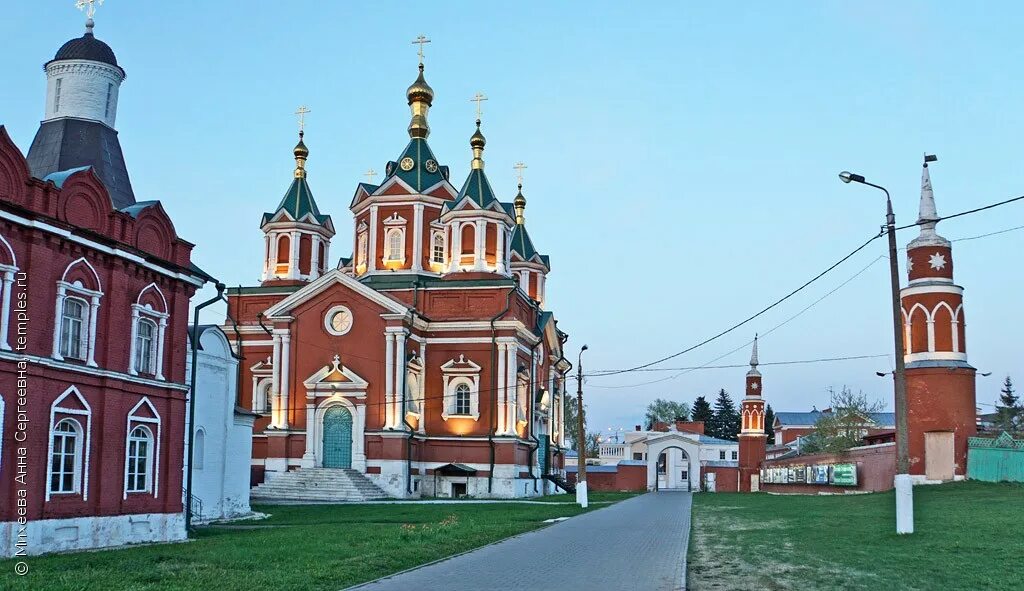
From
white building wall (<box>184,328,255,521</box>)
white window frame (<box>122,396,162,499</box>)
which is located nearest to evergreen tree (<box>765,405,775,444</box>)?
white building wall (<box>184,328,255,521</box>)

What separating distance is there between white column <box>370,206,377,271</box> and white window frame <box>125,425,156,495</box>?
25.9 meters

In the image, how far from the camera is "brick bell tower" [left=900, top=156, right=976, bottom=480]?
115 ft

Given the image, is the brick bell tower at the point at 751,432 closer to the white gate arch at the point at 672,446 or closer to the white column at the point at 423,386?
the white gate arch at the point at 672,446

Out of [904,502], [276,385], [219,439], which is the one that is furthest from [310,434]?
[904,502]

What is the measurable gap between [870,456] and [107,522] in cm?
3417

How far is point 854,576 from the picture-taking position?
513 inches

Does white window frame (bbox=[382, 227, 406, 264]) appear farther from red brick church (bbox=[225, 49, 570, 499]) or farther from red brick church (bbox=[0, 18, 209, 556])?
red brick church (bbox=[0, 18, 209, 556])

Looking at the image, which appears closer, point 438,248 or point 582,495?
point 582,495

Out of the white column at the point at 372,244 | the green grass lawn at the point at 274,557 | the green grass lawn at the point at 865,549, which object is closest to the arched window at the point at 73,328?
the green grass lawn at the point at 274,557

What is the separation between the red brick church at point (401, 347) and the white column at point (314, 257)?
9cm

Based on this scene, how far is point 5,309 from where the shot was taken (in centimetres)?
1563

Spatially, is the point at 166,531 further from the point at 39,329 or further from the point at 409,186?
the point at 409,186

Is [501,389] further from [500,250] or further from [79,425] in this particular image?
[79,425]

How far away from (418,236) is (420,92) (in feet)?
24.7
